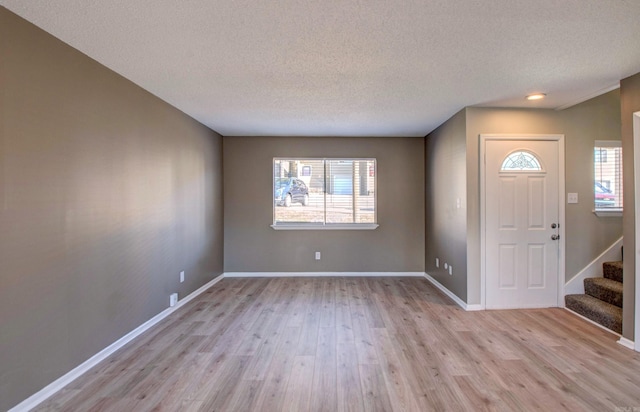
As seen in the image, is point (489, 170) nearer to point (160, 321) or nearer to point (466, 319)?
point (466, 319)

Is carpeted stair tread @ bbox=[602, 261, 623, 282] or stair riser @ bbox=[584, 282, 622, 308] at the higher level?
carpeted stair tread @ bbox=[602, 261, 623, 282]

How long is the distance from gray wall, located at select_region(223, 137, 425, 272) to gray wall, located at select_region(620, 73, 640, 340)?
2.59 m

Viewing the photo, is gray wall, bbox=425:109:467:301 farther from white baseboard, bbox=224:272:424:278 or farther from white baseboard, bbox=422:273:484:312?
white baseboard, bbox=224:272:424:278

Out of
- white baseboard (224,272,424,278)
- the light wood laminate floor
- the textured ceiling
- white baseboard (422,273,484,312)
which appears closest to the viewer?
the textured ceiling

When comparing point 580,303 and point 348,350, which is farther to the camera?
point 580,303

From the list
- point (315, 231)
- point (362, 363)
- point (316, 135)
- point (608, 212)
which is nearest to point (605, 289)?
point (608, 212)

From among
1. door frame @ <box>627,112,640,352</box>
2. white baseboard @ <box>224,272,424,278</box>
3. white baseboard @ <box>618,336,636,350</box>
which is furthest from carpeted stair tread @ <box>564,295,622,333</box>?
white baseboard @ <box>224,272,424,278</box>

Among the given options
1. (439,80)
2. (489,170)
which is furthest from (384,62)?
(489,170)

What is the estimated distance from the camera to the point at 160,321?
3.06m

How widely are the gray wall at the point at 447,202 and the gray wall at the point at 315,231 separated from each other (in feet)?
1.07

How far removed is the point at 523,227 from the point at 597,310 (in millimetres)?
1075

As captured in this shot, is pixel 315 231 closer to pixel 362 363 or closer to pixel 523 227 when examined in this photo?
pixel 362 363

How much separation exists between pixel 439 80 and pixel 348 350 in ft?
8.64

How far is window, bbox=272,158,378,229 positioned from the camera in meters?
4.91
